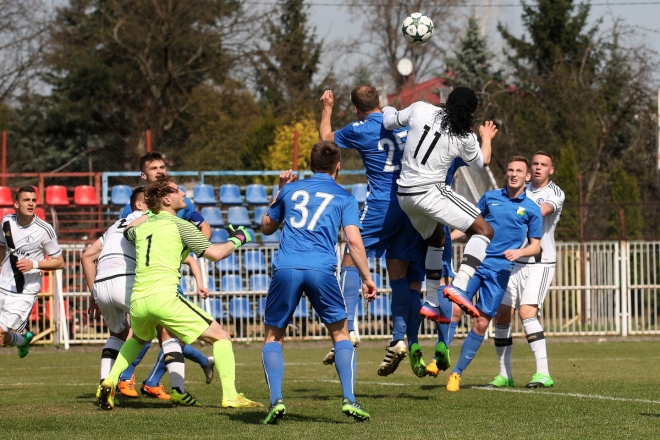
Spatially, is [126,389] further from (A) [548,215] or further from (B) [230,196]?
(B) [230,196]

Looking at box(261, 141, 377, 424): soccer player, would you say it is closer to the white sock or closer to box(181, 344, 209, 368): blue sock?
box(181, 344, 209, 368): blue sock

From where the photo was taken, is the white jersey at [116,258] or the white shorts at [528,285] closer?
the white jersey at [116,258]

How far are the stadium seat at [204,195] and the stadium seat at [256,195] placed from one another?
788mm

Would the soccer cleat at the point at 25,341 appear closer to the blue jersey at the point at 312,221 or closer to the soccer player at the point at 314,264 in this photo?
the soccer player at the point at 314,264

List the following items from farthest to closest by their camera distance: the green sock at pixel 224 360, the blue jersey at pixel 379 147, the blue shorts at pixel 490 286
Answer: the blue shorts at pixel 490 286
the blue jersey at pixel 379 147
the green sock at pixel 224 360

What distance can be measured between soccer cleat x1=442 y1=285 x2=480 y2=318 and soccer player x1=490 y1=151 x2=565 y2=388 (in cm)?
179

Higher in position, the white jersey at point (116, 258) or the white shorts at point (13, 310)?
the white jersey at point (116, 258)

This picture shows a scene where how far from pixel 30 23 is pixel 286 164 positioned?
12.1m

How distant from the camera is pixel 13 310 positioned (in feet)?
34.7

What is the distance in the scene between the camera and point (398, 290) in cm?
962

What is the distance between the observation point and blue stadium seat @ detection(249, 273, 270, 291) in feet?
60.0

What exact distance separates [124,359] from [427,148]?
10.1ft

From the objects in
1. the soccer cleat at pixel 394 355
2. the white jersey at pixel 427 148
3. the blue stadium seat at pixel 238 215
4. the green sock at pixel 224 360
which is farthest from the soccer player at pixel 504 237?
the blue stadium seat at pixel 238 215

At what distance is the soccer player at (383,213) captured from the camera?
9.26 meters
